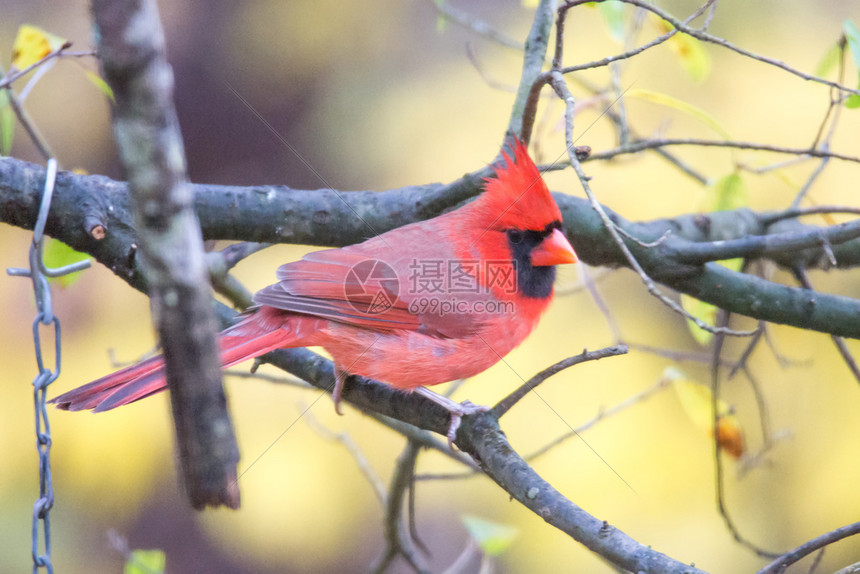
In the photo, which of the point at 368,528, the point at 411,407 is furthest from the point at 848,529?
the point at 368,528

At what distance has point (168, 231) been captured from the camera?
2.37ft

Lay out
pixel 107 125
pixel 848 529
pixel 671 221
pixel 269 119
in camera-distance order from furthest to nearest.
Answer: pixel 269 119, pixel 107 125, pixel 671 221, pixel 848 529

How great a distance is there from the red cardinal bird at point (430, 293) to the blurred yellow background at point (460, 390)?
3.26ft

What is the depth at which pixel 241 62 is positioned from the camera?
3.51m

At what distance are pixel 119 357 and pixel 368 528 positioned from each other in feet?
4.10

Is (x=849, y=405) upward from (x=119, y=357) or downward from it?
downward

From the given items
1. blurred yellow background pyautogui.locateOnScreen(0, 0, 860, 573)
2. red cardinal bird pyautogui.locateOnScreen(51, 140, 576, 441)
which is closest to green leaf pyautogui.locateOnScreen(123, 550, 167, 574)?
red cardinal bird pyautogui.locateOnScreen(51, 140, 576, 441)

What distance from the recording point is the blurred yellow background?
3035 millimetres

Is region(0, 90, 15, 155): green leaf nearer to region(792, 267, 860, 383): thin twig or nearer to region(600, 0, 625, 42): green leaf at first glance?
region(600, 0, 625, 42): green leaf

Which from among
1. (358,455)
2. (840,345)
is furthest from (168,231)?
(840,345)

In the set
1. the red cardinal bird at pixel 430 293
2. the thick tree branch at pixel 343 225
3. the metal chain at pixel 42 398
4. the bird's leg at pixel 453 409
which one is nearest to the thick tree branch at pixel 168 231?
the metal chain at pixel 42 398

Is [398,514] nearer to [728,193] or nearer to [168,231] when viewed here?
[728,193]

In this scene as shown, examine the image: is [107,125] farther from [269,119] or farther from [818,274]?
[818,274]

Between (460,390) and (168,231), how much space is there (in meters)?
2.38
